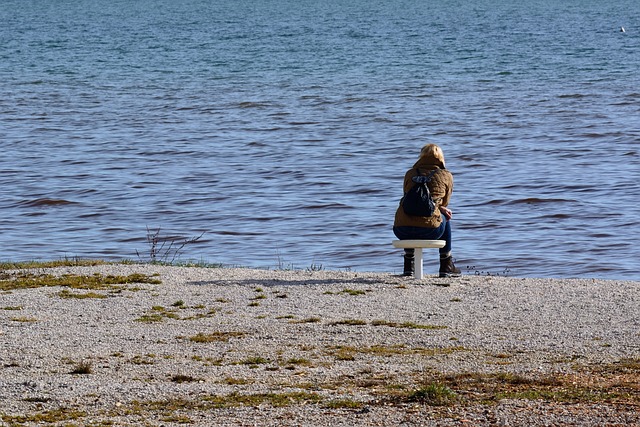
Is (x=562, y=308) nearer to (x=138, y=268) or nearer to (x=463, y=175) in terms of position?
(x=138, y=268)

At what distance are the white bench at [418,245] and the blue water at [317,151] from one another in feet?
5.66

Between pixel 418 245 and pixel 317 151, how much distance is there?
47.4 feet

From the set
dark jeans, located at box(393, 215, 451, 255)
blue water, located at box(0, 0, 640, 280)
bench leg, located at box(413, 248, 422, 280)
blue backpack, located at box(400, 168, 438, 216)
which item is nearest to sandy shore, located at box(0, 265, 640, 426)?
bench leg, located at box(413, 248, 422, 280)

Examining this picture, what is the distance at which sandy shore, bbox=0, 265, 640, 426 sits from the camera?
679cm

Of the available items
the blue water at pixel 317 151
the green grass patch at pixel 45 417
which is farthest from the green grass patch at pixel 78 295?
the blue water at pixel 317 151

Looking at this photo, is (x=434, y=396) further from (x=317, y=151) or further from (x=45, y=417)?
(x=317, y=151)

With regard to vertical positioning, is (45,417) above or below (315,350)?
above

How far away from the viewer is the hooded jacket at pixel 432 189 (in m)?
11.7

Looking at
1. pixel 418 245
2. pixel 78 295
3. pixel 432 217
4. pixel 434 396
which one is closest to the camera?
pixel 434 396

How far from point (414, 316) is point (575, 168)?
44.9 feet

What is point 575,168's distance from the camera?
22.8 meters

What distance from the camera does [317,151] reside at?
84.8ft

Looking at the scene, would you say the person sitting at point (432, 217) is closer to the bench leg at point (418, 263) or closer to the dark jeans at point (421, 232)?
the dark jeans at point (421, 232)

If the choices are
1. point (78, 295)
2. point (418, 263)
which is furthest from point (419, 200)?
point (78, 295)
